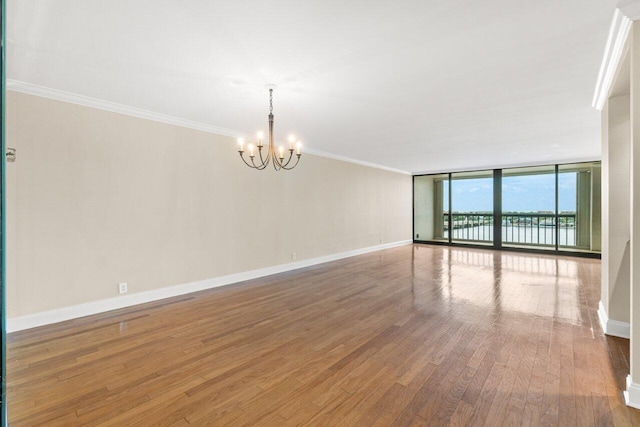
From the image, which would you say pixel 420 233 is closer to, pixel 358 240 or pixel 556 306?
pixel 358 240

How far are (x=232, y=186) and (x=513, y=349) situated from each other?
13.6 feet

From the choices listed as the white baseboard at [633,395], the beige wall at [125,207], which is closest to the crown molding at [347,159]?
the beige wall at [125,207]

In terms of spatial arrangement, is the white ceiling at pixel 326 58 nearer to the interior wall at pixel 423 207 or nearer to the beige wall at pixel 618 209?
the beige wall at pixel 618 209

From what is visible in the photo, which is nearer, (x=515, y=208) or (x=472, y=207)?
(x=515, y=208)

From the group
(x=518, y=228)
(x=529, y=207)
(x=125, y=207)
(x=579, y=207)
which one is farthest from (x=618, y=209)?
(x=518, y=228)

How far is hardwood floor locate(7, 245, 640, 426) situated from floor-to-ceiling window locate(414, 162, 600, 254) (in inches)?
172

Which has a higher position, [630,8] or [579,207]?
[630,8]

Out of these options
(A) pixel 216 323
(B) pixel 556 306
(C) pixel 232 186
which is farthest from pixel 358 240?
(A) pixel 216 323

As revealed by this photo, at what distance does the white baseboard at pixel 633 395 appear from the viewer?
1.77 meters

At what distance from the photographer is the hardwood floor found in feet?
5.69

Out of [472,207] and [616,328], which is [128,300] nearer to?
[616,328]

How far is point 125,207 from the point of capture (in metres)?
3.56

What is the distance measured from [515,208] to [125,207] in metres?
9.20

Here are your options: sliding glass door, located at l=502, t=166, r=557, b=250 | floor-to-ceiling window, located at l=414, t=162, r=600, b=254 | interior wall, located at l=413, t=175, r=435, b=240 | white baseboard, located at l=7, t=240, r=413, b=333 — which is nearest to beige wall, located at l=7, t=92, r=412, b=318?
white baseboard, located at l=7, t=240, r=413, b=333
